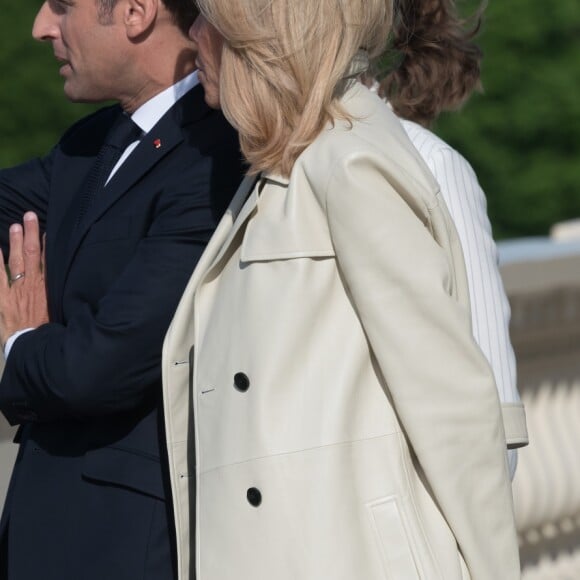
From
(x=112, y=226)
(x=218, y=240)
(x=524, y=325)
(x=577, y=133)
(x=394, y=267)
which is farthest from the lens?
(x=577, y=133)

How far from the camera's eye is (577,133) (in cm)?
983

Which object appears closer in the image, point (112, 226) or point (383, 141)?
point (383, 141)

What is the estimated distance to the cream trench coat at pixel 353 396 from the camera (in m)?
2.13

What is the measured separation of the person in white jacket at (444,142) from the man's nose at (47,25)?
729mm

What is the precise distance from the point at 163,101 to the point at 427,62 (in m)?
0.71

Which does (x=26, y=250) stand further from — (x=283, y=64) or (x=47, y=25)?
(x=283, y=64)

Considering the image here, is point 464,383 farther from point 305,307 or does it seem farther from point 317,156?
point 317,156

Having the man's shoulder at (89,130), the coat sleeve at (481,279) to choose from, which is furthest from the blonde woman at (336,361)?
the man's shoulder at (89,130)

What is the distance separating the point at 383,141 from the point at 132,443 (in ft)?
2.37

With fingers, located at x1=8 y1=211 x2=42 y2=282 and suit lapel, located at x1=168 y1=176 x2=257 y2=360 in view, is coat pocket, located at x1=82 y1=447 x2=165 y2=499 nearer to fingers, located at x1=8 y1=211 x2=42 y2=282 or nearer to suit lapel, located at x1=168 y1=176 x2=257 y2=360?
suit lapel, located at x1=168 y1=176 x2=257 y2=360

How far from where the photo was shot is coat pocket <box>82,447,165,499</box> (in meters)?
2.40

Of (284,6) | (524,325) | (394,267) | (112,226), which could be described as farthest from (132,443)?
(524,325)

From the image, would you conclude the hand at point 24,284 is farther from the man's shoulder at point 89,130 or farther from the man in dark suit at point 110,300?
the man's shoulder at point 89,130

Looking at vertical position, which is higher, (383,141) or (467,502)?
(383,141)
